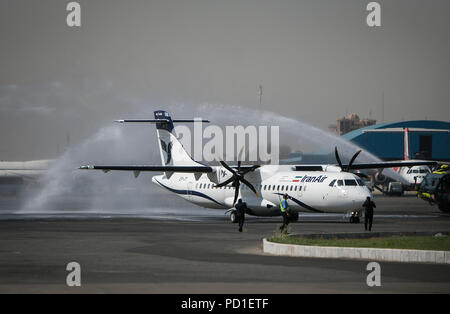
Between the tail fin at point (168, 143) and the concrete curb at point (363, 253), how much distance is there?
85.0 ft

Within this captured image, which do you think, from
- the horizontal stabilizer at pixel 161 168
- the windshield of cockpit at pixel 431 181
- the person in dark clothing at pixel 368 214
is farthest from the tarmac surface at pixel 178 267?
the windshield of cockpit at pixel 431 181

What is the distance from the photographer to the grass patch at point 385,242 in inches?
920

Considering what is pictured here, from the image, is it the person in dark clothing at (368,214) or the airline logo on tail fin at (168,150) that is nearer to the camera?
the person in dark clothing at (368,214)

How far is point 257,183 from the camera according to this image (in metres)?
43.7

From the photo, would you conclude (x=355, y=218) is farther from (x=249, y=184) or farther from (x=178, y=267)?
(x=178, y=267)

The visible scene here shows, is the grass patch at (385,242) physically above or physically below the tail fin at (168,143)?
below

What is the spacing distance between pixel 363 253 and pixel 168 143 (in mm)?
29391

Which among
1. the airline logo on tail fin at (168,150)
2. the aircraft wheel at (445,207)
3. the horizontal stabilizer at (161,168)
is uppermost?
the airline logo on tail fin at (168,150)

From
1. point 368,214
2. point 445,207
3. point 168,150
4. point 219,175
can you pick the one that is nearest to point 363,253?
point 368,214

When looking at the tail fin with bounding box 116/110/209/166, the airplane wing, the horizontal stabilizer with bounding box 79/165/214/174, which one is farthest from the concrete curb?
the tail fin with bounding box 116/110/209/166

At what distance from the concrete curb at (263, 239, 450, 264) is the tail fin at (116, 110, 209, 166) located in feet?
85.0

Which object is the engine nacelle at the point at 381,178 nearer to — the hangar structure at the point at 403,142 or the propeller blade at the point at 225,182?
the hangar structure at the point at 403,142
